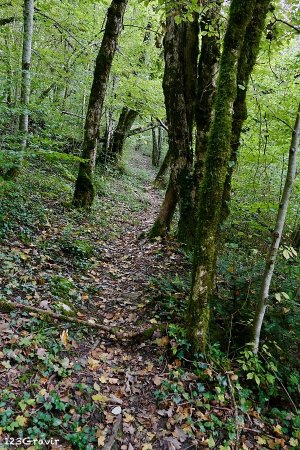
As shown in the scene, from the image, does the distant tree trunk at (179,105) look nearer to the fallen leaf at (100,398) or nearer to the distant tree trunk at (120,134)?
the fallen leaf at (100,398)

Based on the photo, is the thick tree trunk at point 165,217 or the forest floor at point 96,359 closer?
the forest floor at point 96,359

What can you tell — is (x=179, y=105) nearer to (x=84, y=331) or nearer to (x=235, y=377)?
(x=84, y=331)

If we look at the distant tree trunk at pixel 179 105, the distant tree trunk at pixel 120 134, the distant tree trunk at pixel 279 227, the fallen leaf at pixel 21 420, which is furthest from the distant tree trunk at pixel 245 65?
the distant tree trunk at pixel 120 134

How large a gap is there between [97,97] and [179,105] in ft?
8.18

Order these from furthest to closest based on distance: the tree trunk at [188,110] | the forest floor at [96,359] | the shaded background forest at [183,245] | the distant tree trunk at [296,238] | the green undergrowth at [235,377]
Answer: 1. the distant tree trunk at [296,238]
2. the tree trunk at [188,110]
3. the shaded background forest at [183,245]
4. the green undergrowth at [235,377]
5. the forest floor at [96,359]

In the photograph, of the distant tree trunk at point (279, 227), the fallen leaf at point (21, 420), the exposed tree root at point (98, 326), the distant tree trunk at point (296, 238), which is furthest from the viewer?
the distant tree trunk at point (296, 238)

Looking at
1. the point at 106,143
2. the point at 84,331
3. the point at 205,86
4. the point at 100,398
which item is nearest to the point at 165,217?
the point at 205,86

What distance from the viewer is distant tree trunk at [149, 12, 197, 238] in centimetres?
779

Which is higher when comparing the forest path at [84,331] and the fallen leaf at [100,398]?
the forest path at [84,331]

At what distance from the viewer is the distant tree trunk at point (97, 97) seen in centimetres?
859

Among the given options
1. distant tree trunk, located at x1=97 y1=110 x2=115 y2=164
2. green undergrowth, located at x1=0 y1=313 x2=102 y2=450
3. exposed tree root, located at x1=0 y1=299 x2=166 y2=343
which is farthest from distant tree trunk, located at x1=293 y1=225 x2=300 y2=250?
distant tree trunk, located at x1=97 y1=110 x2=115 y2=164

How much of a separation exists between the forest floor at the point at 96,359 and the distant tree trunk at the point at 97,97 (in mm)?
2335

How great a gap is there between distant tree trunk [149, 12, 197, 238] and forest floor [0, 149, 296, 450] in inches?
76.6

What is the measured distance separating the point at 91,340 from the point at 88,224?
4.59 meters
